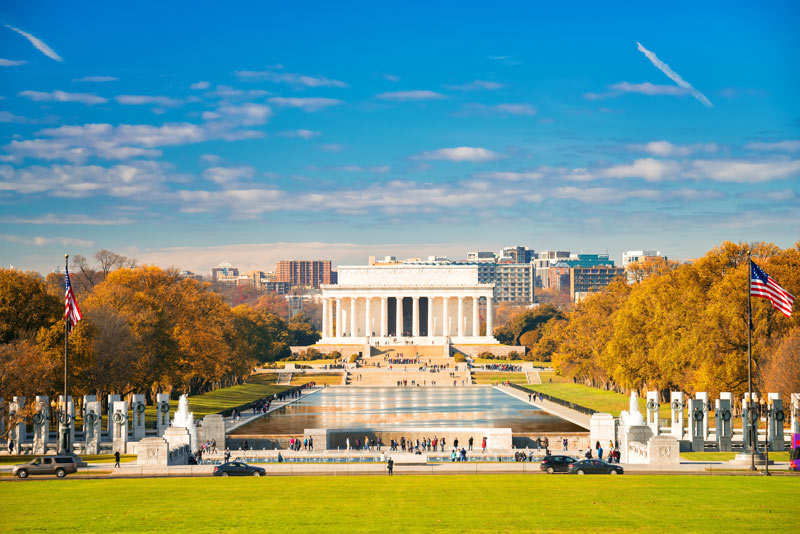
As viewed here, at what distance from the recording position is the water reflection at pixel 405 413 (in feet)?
197

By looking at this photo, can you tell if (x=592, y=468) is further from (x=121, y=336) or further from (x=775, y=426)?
(x=121, y=336)

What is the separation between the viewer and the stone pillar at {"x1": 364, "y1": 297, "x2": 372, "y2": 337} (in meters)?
160

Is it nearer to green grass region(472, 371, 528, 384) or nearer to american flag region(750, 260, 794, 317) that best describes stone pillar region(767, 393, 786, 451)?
american flag region(750, 260, 794, 317)

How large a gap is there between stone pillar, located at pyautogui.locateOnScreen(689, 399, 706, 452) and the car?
31915 millimetres

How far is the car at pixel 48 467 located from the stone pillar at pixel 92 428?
11514 mm

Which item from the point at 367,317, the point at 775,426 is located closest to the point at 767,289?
the point at 775,426

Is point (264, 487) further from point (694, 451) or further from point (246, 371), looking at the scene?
point (246, 371)

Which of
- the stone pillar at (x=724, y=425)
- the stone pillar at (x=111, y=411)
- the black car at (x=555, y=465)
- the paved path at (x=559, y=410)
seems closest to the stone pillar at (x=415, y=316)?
the paved path at (x=559, y=410)

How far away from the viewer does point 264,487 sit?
34094mm

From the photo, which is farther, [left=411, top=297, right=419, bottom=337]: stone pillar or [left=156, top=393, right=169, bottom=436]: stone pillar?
[left=411, top=297, right=419, bottom=337]: stone pillar

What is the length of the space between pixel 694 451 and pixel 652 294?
2598cm

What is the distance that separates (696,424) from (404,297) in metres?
115

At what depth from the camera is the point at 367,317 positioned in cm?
16088

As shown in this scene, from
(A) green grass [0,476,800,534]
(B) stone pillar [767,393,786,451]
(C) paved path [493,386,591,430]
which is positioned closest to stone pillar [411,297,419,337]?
(C) paved path [493,386,591,430]
